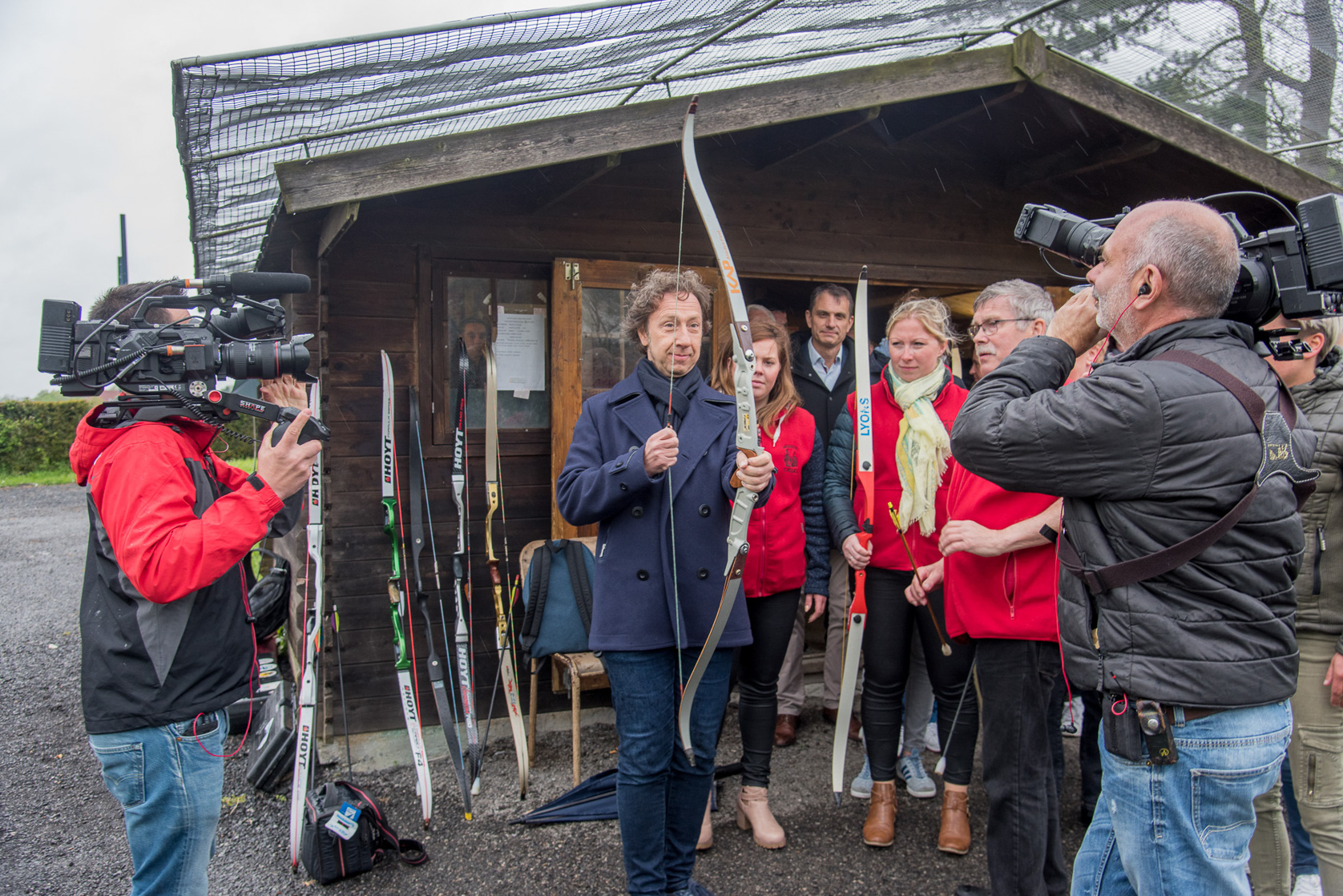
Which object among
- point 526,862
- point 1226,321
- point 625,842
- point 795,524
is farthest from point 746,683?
point 1226,321

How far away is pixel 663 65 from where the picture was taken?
10.9 feet

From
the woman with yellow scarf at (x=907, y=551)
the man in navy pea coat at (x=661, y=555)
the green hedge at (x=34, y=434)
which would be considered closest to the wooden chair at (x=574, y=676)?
the man in navy pea coat at (x=661, y=555)

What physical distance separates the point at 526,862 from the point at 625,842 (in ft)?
2.58

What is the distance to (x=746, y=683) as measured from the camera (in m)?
2.75

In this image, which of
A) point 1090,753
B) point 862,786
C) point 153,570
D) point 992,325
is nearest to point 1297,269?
point 992,325

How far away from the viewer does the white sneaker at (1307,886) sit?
246cm

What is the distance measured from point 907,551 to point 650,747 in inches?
40.9

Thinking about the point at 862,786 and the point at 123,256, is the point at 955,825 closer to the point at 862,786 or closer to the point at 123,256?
the point at 862,786

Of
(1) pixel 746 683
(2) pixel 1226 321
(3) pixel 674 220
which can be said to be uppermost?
(3) pixel 674 220

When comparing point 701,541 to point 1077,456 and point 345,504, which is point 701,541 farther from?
point 345,504

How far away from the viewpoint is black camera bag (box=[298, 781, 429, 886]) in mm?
2635

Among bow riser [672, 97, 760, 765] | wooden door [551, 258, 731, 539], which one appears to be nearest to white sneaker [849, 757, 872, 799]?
bow riser [672, 97, 760, 765]

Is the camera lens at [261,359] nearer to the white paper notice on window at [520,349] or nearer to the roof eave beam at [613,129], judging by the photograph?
the roof eave beam at [613,129]

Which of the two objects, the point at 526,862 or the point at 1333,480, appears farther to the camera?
the point at 526,862
